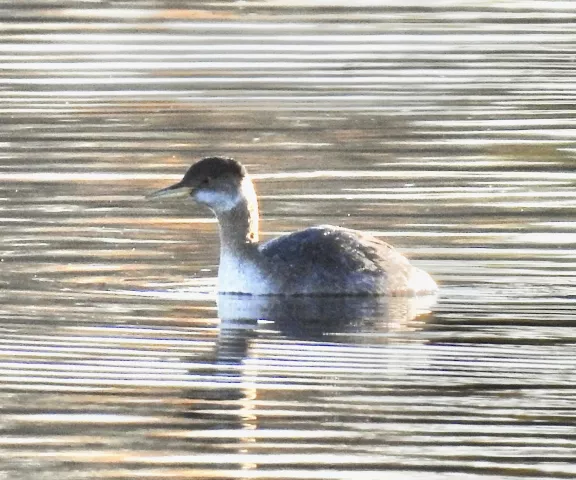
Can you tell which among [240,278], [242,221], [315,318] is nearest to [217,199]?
[242,221]

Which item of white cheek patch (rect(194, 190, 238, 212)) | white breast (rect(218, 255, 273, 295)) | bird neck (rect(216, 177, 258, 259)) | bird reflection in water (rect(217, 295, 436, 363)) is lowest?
bird reflection in water (rect(217, 295, 436, 363))

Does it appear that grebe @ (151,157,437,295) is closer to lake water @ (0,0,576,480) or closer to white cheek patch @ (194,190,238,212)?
white cheek patch @ (194,190,238,212)

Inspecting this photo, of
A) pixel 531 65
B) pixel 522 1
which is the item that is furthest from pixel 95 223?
pixel 522 1

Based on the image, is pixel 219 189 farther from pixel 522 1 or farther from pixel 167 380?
pixel 522 1

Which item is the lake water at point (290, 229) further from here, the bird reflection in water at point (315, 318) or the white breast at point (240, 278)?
the white breast at point (240, 278)

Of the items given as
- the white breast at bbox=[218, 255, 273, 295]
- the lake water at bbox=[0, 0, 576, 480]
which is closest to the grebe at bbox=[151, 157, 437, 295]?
the white breast at bbox=[218, 255, 273, 295]

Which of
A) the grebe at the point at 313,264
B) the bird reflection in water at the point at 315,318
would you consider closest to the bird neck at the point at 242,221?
the grebe at the point at 313,264

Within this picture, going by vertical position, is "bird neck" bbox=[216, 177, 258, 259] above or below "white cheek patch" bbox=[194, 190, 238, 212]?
below

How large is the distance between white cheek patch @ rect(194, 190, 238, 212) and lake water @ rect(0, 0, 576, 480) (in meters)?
0.50

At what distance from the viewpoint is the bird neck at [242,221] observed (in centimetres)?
1597

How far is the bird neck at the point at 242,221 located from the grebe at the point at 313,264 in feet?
0.03

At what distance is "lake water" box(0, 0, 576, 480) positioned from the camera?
11.2 meters

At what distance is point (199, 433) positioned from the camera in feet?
36.9

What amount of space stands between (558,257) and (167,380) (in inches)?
166
